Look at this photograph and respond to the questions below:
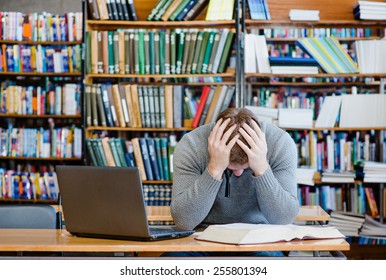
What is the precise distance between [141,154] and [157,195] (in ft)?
1.04

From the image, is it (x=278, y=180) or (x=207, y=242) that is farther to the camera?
(x=278, y=180)

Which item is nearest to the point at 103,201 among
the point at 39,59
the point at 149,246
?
the point at 149,246

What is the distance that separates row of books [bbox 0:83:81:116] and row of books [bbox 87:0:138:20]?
4.74ft

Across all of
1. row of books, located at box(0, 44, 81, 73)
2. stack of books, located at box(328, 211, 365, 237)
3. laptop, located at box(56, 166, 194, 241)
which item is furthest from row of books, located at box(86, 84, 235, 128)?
laptop, located at box(56, 166, 194, 241)

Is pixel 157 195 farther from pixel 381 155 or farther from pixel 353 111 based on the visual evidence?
pixel 381 155

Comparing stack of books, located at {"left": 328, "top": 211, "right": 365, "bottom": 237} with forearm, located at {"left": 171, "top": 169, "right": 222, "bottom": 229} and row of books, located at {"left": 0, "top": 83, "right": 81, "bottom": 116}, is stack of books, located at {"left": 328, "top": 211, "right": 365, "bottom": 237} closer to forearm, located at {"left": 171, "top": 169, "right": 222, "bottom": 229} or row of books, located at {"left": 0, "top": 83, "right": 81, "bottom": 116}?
forearm, located at {"left": 171, "top": 169, "right": 222, "bottom": 229}

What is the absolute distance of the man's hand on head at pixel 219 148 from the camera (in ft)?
8.20

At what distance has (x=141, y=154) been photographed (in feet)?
16.3

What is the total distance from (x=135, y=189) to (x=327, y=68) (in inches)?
121

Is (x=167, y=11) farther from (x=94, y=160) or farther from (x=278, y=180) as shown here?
(x=278, y=180)

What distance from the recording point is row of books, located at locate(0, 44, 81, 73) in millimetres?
6414

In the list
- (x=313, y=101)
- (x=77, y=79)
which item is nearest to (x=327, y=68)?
(x=313, y=101)
